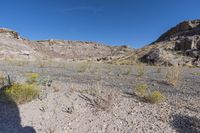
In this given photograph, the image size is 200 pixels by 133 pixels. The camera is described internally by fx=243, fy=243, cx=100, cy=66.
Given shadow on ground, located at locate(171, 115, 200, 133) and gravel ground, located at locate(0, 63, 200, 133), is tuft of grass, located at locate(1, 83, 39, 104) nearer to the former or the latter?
gravel ground, located at locate(0, 63, 200, 133)

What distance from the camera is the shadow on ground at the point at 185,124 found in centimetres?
502

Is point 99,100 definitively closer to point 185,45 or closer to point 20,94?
point 20,94

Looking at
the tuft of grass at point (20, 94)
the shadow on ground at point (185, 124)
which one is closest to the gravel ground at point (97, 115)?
the shadow on ground at point (185, 124)

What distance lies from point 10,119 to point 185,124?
3.86 meters

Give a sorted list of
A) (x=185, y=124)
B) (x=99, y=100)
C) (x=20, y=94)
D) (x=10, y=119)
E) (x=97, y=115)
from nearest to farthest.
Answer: (x=185, y=124) → (x=10, y=119) → (x=97, y=115) → (x=20, y=94) → (x=99, y=100)

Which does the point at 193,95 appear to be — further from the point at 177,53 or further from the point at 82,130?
the point at 177,53

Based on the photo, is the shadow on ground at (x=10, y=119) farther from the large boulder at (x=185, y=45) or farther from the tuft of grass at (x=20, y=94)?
the large boulder at (x=185, y=45)

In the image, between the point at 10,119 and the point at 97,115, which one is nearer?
the point at 10,119

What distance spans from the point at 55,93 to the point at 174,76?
5.68m

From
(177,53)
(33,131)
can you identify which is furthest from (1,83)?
(177,53)

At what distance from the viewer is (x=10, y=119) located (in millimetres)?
5465

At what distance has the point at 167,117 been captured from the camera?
5609 mm

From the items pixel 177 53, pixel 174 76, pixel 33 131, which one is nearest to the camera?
pixel 33 131

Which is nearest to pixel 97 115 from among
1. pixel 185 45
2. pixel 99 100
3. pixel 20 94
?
pixel 99 100
